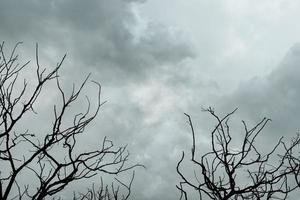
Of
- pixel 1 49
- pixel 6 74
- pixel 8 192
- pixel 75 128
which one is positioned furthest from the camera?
pixel 1 49

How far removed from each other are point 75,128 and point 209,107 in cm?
236

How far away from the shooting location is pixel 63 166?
4.81 m

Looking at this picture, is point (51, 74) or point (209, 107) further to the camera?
point (209, 107)

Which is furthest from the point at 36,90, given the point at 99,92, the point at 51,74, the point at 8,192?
the point at 8,192

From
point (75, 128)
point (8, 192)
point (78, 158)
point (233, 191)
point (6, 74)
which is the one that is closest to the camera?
point (8, 192)

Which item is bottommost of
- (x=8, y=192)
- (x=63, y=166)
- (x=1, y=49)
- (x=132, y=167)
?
(x=8, y=192)

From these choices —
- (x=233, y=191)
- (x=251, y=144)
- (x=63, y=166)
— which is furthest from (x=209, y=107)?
(x=63, y=166)

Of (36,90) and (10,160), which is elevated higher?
(36,90)

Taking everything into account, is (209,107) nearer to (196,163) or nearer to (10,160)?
(196,163)

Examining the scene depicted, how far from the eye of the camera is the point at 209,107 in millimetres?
6715

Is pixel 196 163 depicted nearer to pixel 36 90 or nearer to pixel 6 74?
pixel 36 90

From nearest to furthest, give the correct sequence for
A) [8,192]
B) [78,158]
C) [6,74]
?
1. [8,192]
2. [78,158]
3. [6,74]

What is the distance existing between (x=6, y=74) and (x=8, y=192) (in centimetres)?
233

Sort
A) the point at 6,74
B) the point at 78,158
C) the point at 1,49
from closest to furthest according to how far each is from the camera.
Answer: the point at 78,158 < the point at 6,74 < the point at 1,49
